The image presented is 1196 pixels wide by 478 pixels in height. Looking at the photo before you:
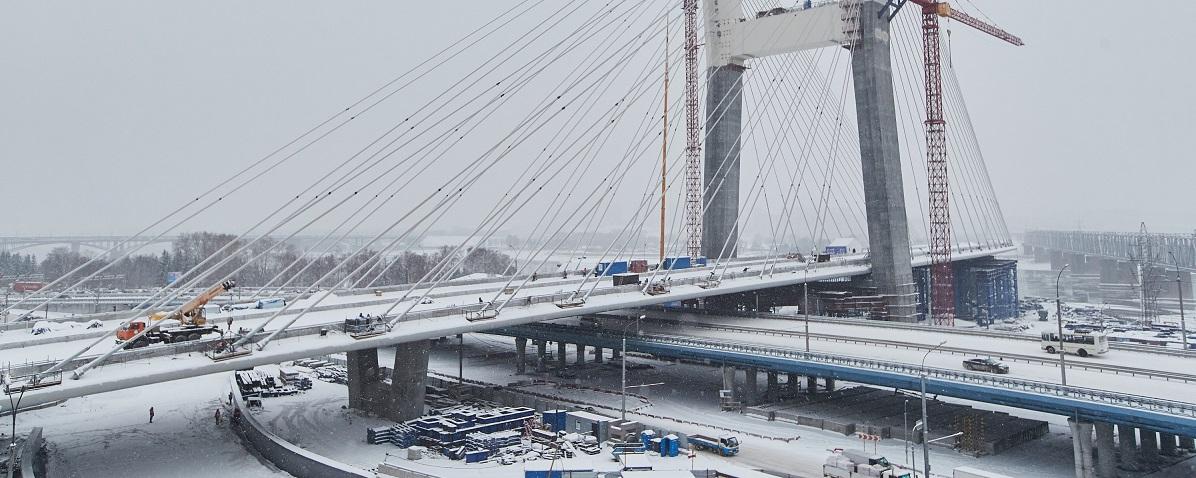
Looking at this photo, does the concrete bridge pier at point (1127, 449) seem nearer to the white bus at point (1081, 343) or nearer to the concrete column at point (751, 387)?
the white bus at point (1081, 343)


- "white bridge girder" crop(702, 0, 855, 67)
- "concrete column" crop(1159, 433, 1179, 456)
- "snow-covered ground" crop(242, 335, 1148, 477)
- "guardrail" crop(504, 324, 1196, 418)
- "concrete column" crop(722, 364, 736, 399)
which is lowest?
"concrete column" crop(1159, 433, 1179, 456)

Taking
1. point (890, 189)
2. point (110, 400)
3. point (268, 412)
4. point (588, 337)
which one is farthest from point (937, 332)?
point (110, 400)

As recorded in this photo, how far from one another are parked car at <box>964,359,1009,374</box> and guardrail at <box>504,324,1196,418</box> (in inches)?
30.3

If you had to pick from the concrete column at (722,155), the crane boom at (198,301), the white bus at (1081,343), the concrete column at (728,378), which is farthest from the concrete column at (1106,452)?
the concrete column at (722,155)

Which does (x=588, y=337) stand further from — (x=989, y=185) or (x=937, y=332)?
(x=989, y=185)

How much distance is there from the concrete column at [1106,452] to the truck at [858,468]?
7.02m

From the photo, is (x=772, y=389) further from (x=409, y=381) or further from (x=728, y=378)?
(x=409, y=381)

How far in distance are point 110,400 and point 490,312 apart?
71.8 feet

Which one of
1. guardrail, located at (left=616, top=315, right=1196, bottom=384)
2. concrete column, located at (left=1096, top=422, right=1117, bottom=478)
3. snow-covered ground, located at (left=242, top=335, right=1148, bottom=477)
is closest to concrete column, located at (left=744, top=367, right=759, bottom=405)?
snow-covered ground, located at (left=242, top=335, right=1148, bottom=477)

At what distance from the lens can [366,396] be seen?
3303 centimetres

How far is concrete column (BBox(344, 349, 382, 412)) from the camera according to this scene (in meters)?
32.9

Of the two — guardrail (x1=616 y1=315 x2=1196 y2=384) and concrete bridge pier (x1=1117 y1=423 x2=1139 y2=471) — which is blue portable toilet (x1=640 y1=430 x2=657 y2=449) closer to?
guardrail (x1=616 y1=315 x2=1196 y2=384)

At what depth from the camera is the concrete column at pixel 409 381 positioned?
1228 inches

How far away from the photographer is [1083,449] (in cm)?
2403
